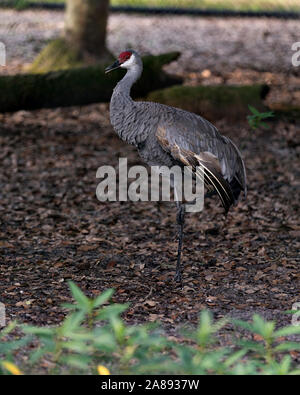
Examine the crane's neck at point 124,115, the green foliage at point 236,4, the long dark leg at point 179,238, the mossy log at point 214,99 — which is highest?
the green foliage at point 236,4

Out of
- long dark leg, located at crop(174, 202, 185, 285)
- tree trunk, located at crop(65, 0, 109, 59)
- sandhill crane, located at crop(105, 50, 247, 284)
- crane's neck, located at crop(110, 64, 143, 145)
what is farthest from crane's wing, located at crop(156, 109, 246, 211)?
tree trunk, located at crop(65, 0, 109, 59)

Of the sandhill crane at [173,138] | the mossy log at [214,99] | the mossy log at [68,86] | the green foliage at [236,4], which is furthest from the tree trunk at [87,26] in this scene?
the sandhill crane at [173,138]

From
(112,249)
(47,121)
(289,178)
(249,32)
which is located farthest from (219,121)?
(249,32)

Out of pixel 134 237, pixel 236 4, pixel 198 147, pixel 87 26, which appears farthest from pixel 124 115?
pixel 236 4

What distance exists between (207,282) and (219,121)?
3922mm

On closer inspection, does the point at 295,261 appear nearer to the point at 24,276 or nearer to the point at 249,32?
the point at 24,276

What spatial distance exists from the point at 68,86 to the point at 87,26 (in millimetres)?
1509

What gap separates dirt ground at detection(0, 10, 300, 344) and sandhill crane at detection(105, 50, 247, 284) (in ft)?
1.36

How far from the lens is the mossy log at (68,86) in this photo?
26.9 feet

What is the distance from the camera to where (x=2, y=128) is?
8742 millimetres

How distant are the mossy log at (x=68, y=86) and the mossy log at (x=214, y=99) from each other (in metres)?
0.35

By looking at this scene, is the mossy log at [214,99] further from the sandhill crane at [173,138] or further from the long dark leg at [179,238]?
the long dark leg at [179,238]

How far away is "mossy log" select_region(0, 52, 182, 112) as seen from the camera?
8188 mm

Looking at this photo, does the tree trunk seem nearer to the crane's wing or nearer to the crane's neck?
the crane's neck
